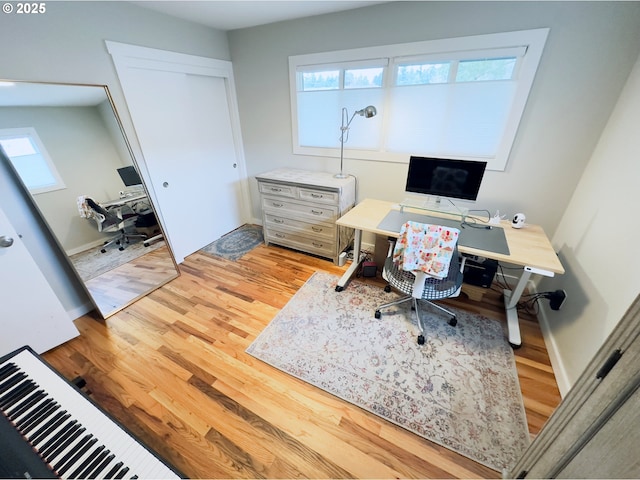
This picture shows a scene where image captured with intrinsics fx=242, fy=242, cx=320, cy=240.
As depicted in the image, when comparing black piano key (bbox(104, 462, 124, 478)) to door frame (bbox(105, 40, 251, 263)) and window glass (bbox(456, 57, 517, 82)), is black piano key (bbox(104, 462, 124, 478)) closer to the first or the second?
door frame (bbox(105, 40, 251, 263))

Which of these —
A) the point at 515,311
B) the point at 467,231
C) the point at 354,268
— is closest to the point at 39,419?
the point at 354,268

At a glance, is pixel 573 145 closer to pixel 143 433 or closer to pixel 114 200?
pixel 143 433

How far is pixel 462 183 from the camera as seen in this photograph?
2.01 metres

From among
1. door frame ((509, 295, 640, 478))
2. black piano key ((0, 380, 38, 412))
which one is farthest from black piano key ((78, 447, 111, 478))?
door frame ((509, 295, 640, 478))

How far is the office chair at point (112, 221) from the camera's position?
1.96 metres

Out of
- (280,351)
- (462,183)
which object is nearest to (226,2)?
(462,183)

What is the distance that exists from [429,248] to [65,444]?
5.97ft

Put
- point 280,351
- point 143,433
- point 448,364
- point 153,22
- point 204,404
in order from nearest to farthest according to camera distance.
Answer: point 143,433 < point 204,404 < point 448,364 < point 280,351 < point 153,22

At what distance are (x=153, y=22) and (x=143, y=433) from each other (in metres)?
3.19

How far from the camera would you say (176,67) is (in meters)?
2.46

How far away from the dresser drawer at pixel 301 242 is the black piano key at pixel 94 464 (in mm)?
2240

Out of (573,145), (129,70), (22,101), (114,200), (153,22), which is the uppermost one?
(153,22)

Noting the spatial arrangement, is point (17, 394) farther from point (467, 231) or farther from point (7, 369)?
point (467, 231)

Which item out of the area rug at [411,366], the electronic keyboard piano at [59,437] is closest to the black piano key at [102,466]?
the electronic keyboard piano at [59,437]
